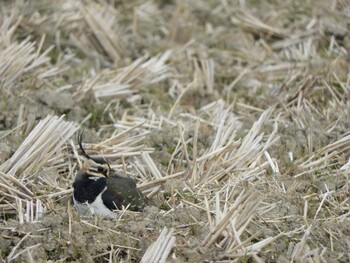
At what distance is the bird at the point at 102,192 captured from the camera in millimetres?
5961

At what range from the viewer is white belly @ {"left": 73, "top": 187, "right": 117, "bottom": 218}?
19.4 feet

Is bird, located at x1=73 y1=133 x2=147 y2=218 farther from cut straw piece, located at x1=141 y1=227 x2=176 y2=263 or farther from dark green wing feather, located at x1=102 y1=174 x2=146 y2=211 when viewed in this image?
cut straw piece, located at x1=141 y1=227 x2=176 y2=263

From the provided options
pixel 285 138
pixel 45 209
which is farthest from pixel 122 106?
pixel 45 209

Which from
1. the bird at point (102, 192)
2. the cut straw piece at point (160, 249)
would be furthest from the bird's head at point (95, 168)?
the cut straw piece at point (160, 249)

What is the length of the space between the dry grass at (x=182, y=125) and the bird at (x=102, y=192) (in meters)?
0.15

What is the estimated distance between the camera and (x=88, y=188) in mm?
6012

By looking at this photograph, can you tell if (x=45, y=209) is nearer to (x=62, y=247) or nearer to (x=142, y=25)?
(x=62, y=247)

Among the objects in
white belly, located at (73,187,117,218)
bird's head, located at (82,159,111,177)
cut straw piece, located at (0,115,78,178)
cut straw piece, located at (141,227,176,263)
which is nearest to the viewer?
cut straw piece, located at (141,227,176,263)

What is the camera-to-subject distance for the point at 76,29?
9.15 metres

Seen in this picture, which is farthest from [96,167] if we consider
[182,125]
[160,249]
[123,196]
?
[182,125]

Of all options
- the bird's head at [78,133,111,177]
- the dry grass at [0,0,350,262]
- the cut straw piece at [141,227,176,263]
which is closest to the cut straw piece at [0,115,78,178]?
the dry grass at [0,0,350,262]

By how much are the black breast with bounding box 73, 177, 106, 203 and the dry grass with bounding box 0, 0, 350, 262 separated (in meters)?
0.16

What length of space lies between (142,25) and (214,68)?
1.38m

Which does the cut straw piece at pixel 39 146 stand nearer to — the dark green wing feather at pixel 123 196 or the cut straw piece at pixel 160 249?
the dark green wing feather at pixel 123 196
